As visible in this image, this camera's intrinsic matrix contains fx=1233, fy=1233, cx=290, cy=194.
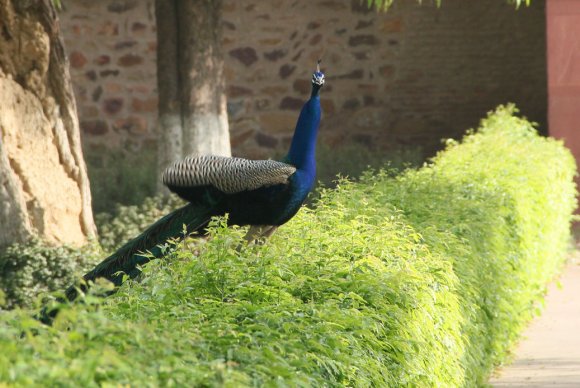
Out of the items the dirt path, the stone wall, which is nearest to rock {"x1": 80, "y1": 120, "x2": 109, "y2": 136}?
the stone wall

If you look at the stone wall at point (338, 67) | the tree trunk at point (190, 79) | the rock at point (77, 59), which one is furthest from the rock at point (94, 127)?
the tree trunk at point (190, 79)

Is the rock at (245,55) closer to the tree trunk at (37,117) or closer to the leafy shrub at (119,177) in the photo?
the leafy shrub at (119,177)

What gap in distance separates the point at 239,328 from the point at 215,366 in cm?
69

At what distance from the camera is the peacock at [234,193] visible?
248 inches

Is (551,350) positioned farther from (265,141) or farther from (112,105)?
(112,105)

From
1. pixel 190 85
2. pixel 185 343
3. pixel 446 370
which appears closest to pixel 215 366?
pixel 185 343

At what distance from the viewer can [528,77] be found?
15.2 m

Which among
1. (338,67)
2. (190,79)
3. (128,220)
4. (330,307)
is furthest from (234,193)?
(338,67)

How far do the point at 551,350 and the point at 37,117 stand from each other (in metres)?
4.15

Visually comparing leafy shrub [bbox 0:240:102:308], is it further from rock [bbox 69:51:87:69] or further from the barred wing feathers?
rock [bbox 69:51:87:69]

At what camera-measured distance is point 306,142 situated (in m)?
6.52

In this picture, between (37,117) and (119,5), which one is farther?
(119,5)

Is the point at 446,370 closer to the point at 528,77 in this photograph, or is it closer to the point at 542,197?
the point at 542,197

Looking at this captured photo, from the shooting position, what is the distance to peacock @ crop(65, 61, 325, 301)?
630 cm
